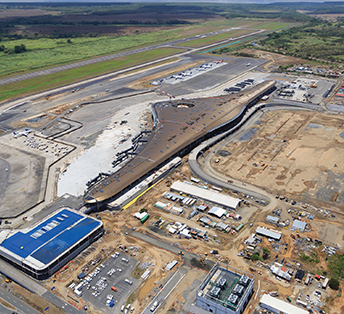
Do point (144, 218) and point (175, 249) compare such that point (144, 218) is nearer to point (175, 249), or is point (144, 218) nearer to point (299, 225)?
point (175, 249)

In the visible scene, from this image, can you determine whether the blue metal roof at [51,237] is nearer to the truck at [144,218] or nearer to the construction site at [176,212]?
the construction site at [176,212]

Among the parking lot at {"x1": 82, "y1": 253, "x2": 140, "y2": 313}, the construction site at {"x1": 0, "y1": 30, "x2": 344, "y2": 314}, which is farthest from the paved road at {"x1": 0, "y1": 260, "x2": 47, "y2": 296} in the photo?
the parking lot at {"x1": 82, "y1": 253, "x2": 140, "y2": 313}

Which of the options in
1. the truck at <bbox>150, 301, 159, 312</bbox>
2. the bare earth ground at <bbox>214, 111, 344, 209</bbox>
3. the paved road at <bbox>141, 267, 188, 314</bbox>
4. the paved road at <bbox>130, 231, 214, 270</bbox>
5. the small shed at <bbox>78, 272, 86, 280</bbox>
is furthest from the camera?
the bare earth ground at <bbox>214, 111, 344, 209</bbox>

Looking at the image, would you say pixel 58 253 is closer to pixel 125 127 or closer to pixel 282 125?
pixel 125 127

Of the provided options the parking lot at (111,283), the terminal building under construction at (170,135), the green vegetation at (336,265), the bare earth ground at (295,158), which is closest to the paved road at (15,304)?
the parking lot at (111,283)

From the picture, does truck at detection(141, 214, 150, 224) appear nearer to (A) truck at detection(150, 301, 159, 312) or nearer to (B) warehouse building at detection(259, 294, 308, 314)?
(A) truck at detection(150, 301, 159, 312)

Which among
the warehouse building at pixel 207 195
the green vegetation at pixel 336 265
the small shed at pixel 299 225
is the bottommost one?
the green vegetation at pixel 336 265
